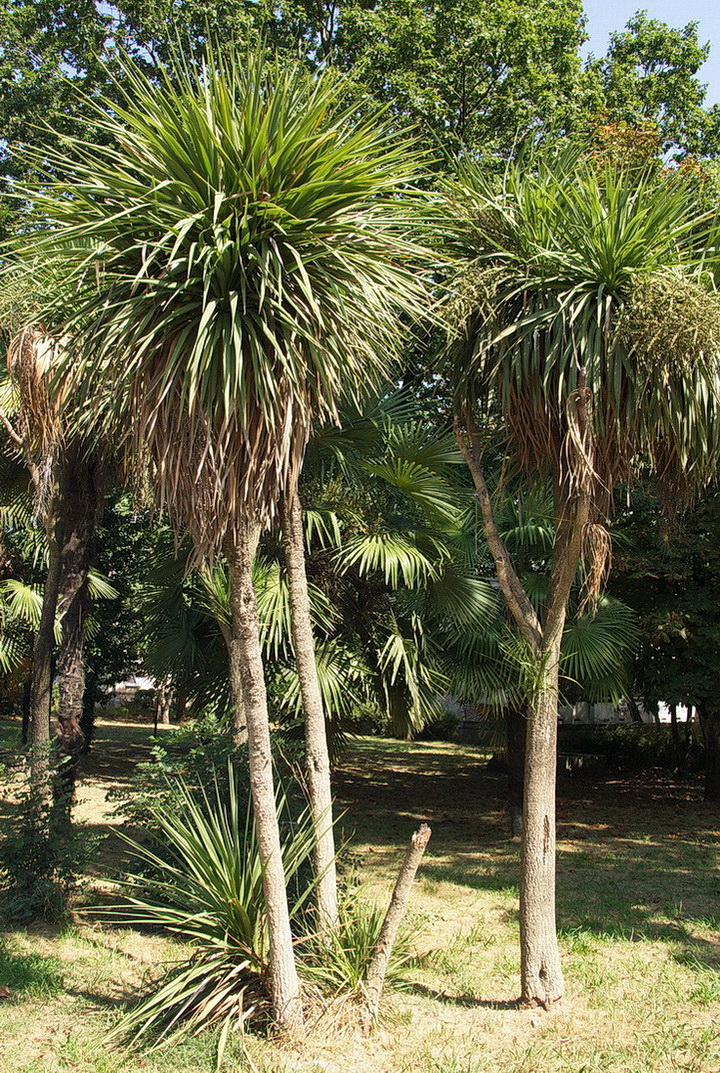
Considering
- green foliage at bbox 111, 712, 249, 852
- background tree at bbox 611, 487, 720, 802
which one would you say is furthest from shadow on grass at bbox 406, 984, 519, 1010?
background tree at bbox 611, 487, 720, 802

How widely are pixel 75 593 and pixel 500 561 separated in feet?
13.3

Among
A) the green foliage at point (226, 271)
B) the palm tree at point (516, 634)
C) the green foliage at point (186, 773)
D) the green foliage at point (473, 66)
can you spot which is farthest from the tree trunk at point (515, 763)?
the green foliage at point (473, 66)

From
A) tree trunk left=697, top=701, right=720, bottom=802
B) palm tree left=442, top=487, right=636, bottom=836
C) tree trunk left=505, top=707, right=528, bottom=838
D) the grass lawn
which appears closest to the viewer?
the grass lawn

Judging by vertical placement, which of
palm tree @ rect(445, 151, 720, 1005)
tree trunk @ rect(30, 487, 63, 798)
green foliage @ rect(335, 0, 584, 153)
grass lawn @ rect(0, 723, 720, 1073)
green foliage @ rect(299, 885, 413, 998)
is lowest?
grass lawn @ rect(0, 723, 720, 1073)

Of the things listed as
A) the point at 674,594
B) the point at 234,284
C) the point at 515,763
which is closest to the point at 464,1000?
the point at 234,284

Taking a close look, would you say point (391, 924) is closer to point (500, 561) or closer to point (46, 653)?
point (500, 561)

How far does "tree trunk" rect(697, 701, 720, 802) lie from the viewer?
1313 centimetres

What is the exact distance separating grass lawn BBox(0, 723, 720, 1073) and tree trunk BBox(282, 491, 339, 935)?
662 mm

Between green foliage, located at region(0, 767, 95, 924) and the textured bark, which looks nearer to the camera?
the textured bark

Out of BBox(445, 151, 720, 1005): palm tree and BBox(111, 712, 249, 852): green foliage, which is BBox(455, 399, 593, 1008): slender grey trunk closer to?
BBox(445, 151, 720, 1005): palm tree

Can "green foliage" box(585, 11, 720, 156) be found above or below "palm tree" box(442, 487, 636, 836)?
above

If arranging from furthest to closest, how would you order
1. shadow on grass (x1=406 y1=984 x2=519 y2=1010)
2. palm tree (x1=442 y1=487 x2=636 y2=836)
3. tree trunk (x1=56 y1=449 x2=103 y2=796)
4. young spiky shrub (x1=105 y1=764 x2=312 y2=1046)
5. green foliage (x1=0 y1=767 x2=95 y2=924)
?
1. palm tree (x1=442 y1=487 x2=636 y2=836)
2. tree trunk (x1=56 y1=449 x2=103 y2=796)
3. green foliage (x1=0 y1=767 x2=95 y2=924)
4. shadow on grass (x1=406 y1=984 x2=519 y2=1010)
5. young spiky shrub (x1=105 y1=764 x2=312 y2=1046)

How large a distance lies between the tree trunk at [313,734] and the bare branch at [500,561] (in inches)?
48.2

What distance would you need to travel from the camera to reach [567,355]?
5.29m
